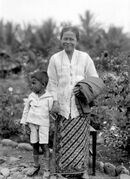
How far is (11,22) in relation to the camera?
17.5 metres

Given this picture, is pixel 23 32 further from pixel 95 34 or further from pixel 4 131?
pixel 4 131

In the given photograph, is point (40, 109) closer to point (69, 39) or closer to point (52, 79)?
point (52, 79)

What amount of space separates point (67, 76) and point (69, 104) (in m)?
0.31

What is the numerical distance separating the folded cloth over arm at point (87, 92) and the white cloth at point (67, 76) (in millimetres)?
73

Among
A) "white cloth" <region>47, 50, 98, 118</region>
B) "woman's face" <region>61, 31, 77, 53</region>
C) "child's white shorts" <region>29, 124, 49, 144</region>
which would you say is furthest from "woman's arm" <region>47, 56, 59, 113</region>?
"child's white shorts" <region>29, 124, 49, 144</region>

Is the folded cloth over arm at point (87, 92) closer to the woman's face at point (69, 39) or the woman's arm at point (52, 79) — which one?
the woman's arm at point (52, 79)

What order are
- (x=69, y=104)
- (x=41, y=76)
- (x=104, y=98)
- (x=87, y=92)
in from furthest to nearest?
(x=104, y=98) < (x=41, y=76) < (x=69, y=104) < (x=87, y=92)

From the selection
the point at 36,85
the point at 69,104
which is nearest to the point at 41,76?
the point at 36,85

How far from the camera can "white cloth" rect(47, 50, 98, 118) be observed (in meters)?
3.99

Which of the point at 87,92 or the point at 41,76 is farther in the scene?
the point at 41,76

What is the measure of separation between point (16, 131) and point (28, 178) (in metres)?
1.81

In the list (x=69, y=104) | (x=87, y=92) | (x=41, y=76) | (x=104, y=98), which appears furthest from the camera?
(x=104, y=98)

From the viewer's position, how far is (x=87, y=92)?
12.6 ft

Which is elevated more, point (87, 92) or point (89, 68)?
point (89, 68)
